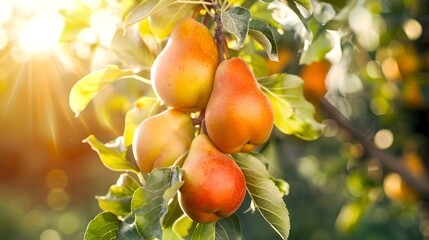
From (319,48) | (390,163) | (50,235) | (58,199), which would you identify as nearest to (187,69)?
(319,48)

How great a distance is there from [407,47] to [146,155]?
126 centimetres

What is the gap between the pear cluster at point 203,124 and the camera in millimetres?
608

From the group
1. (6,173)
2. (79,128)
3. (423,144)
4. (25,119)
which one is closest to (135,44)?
(423,144)

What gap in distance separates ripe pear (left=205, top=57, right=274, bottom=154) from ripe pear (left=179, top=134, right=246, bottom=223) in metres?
0.02

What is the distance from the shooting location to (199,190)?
1.97 feet

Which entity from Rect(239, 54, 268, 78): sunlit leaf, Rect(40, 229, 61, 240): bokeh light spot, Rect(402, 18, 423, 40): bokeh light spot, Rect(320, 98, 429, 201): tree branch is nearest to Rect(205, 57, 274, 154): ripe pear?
Rect(239, 54, 268, 78): sunlit leaf

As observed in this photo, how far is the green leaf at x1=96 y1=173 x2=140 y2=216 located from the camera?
2.43 feet

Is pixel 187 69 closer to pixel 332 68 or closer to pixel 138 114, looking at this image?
pixel 138 114

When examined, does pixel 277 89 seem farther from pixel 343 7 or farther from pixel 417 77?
pixel 417 77

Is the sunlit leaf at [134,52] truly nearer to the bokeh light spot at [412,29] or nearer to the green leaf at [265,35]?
the green leaf at [265,35]

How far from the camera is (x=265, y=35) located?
628mm

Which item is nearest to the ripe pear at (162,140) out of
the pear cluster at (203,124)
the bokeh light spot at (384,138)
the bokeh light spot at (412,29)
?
the pear cluster at (203,124)

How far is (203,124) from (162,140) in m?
0.05

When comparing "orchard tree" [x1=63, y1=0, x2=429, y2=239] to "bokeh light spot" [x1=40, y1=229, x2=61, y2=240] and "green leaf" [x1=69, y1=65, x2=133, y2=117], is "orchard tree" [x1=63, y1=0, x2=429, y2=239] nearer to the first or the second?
"green leaf" [x1=69, y1=65, x2=133, y2=117]
